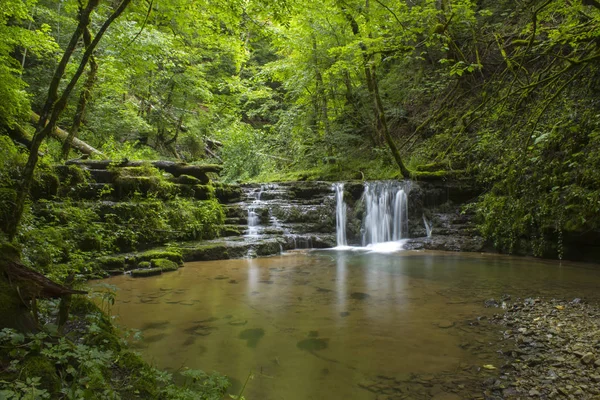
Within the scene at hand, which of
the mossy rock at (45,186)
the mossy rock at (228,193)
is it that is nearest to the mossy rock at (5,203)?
the mossy rock at (45,186)

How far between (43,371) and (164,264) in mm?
6212

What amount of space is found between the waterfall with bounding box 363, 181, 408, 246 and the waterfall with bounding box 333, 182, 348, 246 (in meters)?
0.71

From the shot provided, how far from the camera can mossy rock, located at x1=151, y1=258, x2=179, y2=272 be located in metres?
7.92

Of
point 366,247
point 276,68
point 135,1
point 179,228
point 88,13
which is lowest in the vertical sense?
point 366,247

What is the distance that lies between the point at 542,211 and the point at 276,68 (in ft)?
38.6

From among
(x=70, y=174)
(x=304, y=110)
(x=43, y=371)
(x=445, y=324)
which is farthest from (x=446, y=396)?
(x=304, y=110)

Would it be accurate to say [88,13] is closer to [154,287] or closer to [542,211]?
[154,287]

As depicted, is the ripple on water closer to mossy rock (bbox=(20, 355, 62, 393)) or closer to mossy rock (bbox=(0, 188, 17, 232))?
mossy rock (bbox=(20, 355, 62, 393))

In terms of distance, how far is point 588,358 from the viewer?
3125mm

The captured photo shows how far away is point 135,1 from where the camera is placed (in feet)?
19.1

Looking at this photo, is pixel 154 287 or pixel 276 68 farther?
pixel 276 68

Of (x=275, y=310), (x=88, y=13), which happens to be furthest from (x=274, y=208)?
(x=88, y=13)

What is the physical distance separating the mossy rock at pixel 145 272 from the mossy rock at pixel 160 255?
608mm

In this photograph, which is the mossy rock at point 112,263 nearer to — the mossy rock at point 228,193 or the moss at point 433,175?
the mossy rock at point 228,193
